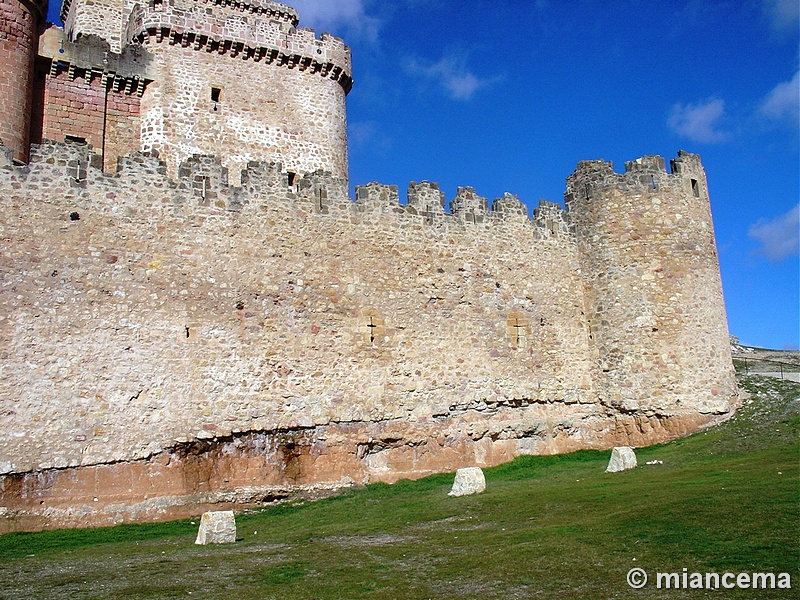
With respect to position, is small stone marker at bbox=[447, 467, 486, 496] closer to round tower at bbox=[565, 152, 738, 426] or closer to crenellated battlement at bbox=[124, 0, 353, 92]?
round tower at bbox=[565, 152, 738, 426]


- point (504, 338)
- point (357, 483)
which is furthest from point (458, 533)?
point (504, 338)

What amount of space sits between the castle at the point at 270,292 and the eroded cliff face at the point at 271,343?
0.14 ft

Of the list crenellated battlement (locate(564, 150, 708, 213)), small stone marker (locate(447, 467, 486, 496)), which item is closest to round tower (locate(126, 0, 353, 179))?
crenellated battlement (locate(564, 150, 708, 213))

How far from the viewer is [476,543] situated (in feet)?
27.9

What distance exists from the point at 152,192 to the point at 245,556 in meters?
7.34

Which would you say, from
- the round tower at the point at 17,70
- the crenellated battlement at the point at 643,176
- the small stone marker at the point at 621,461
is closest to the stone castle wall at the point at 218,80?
the round tower at the point at 17,70

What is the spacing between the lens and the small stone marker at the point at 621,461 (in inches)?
534

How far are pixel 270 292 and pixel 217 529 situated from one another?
5391 mm

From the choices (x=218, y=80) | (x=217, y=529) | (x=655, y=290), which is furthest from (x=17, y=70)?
(x=655, y=290)

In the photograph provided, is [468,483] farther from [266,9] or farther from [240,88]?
[266,9]

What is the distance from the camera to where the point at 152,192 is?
13.6 meters

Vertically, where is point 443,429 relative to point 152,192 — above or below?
below

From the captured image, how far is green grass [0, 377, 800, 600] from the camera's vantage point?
22.0 feet

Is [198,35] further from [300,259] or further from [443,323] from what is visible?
[443,323]
